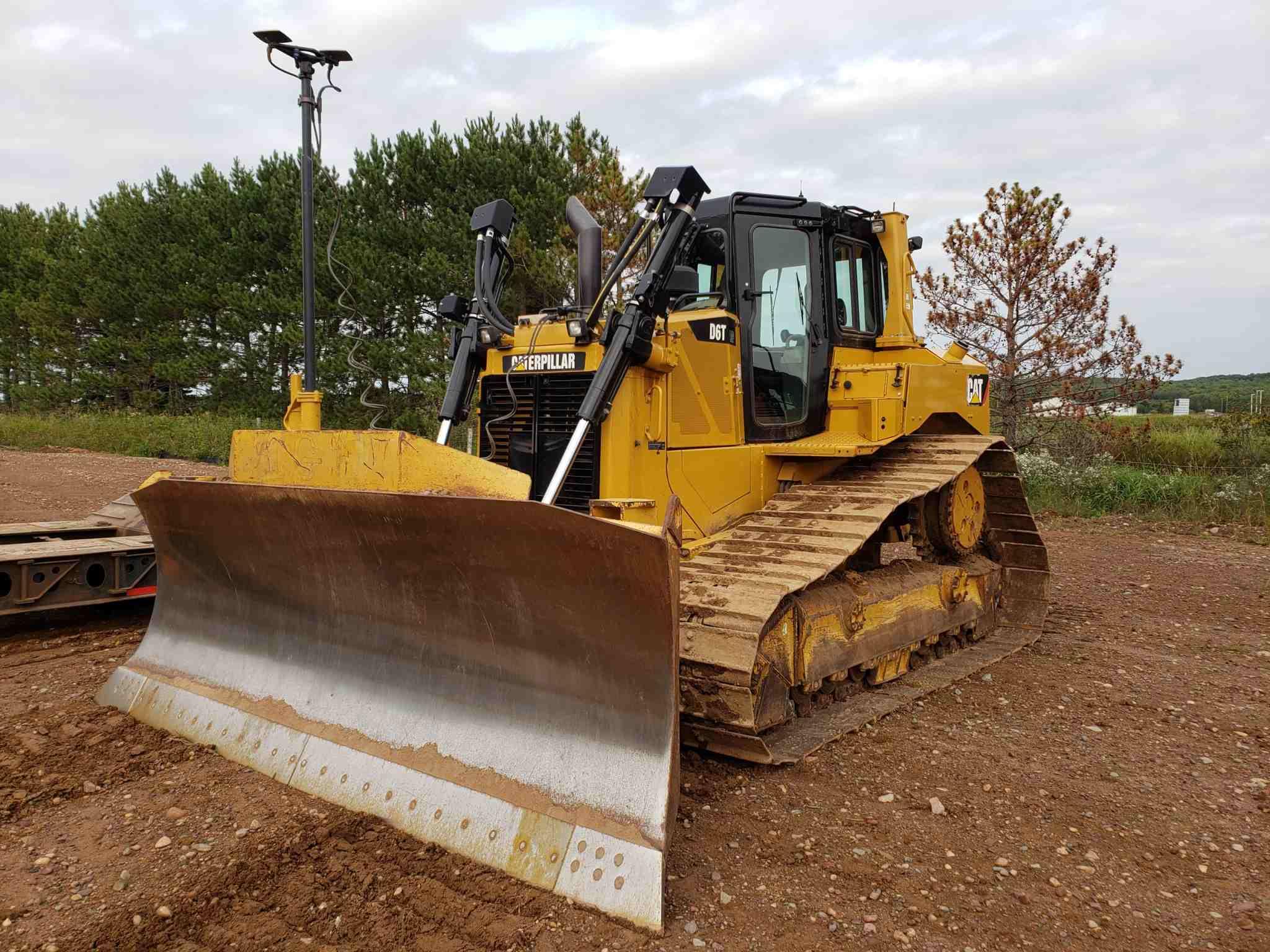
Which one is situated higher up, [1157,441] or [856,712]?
[1157,441]

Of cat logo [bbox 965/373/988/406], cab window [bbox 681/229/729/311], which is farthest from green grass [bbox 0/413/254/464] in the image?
cat logo [bbox 965/373/988/406]

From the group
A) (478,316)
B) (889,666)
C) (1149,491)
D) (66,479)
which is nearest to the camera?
(889,666)

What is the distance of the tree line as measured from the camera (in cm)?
2016

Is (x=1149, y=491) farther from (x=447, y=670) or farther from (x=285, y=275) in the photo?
(x=285, y=275)

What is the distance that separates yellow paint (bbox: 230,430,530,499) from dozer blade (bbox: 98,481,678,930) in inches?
5.0

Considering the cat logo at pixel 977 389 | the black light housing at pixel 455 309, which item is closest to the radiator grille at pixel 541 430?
the black light housing at pixel 455 309

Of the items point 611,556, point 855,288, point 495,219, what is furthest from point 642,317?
point 855,288

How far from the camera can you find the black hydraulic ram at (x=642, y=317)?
4457mm

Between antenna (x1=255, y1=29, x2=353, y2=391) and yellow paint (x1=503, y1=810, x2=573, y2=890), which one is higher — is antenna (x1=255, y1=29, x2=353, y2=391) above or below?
above

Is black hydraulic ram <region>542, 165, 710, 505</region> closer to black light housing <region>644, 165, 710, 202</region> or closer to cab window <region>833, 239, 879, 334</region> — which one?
black light housing <region>644, 165, 710, 202</region>

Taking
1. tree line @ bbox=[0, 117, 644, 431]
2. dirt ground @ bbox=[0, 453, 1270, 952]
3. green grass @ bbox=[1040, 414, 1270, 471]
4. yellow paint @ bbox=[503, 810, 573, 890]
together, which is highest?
tree line @ bbox=[0, 117, 644, 431]

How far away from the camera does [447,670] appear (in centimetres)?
378

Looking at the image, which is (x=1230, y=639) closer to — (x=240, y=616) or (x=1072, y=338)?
(x=240, y=616)

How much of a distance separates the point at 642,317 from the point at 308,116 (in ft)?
11.4
